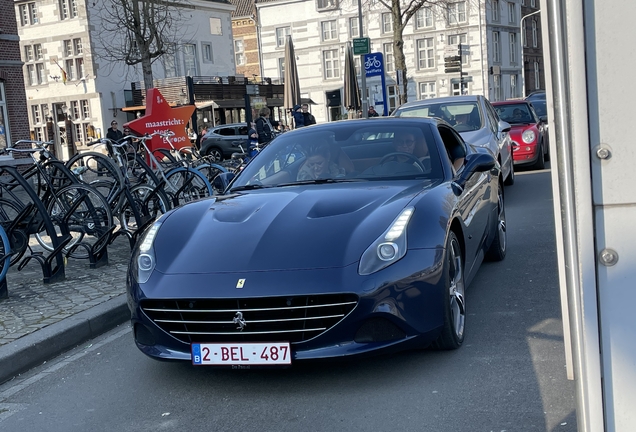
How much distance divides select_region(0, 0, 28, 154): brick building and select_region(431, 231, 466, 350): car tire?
22.7m

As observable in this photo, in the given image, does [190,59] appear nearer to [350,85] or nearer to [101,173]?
[350,85]

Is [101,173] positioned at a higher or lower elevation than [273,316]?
higher

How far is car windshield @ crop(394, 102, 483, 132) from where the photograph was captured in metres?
11.7

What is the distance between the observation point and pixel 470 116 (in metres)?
11.9

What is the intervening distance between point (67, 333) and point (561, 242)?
4546mm

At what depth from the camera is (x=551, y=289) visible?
623 centimetres

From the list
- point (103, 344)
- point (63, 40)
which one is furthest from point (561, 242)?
point (63, 40)

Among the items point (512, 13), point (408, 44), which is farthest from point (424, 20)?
point (512, 13)

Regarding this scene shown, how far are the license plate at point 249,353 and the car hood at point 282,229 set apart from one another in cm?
40

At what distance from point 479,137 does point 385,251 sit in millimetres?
7102

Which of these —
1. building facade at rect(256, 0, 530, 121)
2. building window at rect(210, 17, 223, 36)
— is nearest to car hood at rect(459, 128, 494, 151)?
building window at rect(210, 17, 223, 36)

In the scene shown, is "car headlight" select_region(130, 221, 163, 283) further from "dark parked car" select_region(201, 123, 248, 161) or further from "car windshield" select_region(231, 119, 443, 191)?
"dark parked car" select_region(201, 123, 248, 161)

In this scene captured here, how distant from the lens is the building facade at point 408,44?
6172cm

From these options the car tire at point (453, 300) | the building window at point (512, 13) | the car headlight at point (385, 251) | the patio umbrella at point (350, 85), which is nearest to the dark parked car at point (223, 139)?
the patio umbrella at point (350, 85)
